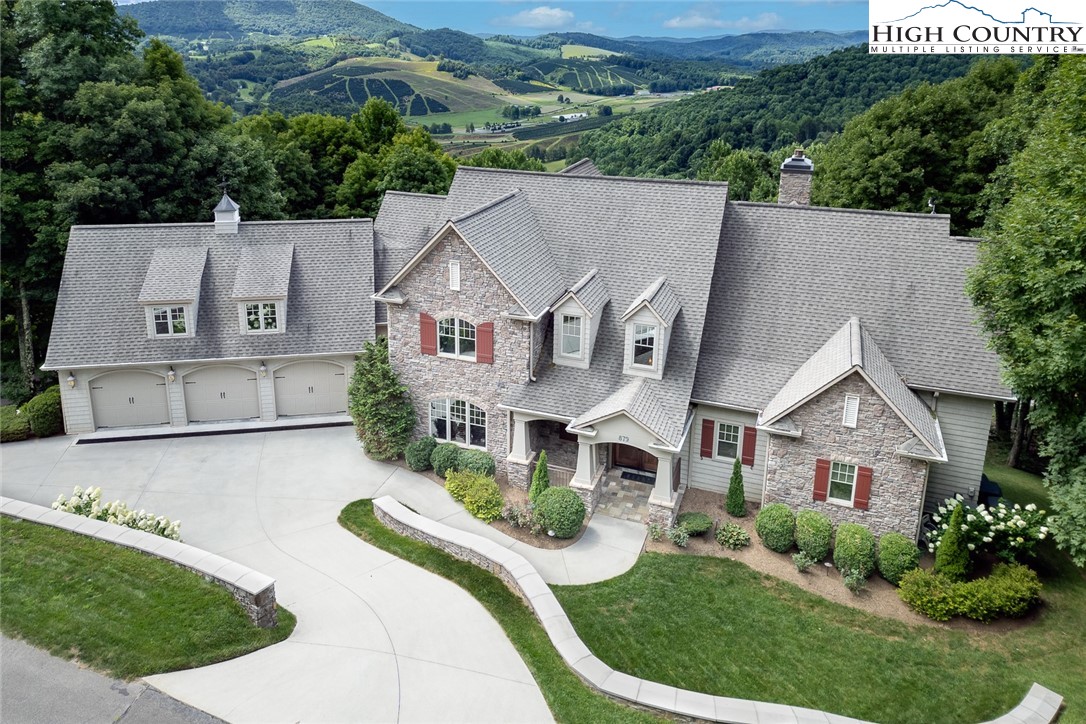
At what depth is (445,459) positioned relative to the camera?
26.2 meters

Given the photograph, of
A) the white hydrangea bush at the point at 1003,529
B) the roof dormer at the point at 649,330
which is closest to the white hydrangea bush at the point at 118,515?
the roof dormer at the point at 649,330

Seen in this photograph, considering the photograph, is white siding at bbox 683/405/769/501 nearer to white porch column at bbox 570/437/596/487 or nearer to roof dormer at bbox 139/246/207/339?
white porch column at bbox 570/437/596/487

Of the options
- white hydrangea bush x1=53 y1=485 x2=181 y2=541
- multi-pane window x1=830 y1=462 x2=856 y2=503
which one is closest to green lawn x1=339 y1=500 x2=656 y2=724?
white hydrangea bush x1=53 y1=485 x2=181 y2=541

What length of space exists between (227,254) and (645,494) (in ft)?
62.8

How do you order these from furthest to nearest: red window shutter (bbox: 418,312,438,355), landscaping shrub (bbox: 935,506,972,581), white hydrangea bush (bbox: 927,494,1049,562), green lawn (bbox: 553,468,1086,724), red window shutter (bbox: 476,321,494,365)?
red window shutter (bbox: 418,312,438,355), red window shutter (bbox: 476,321,494,365), white hydrangea bush (bbox: 927,494,1049,562), landscaping shrub (bbox: 935,506,972,581), green lawn (bbox: 553,468,1086,724)

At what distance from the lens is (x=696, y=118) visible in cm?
8950

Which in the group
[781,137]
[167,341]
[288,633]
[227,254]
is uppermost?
[781,137]

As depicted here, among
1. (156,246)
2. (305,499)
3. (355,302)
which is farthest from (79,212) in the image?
(305,499)

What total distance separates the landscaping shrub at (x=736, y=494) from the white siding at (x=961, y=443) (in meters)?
5.54

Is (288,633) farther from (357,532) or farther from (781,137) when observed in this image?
(781,137)

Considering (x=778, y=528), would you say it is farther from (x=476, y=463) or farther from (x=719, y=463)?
(x=476, y=463)

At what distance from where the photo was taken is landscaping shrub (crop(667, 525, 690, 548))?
2258 centimetres

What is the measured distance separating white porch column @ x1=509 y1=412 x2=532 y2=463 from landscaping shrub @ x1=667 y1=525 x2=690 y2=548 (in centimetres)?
543

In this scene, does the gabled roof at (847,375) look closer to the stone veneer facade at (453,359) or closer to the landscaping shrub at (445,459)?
the stone veneer facade at (453,359)
